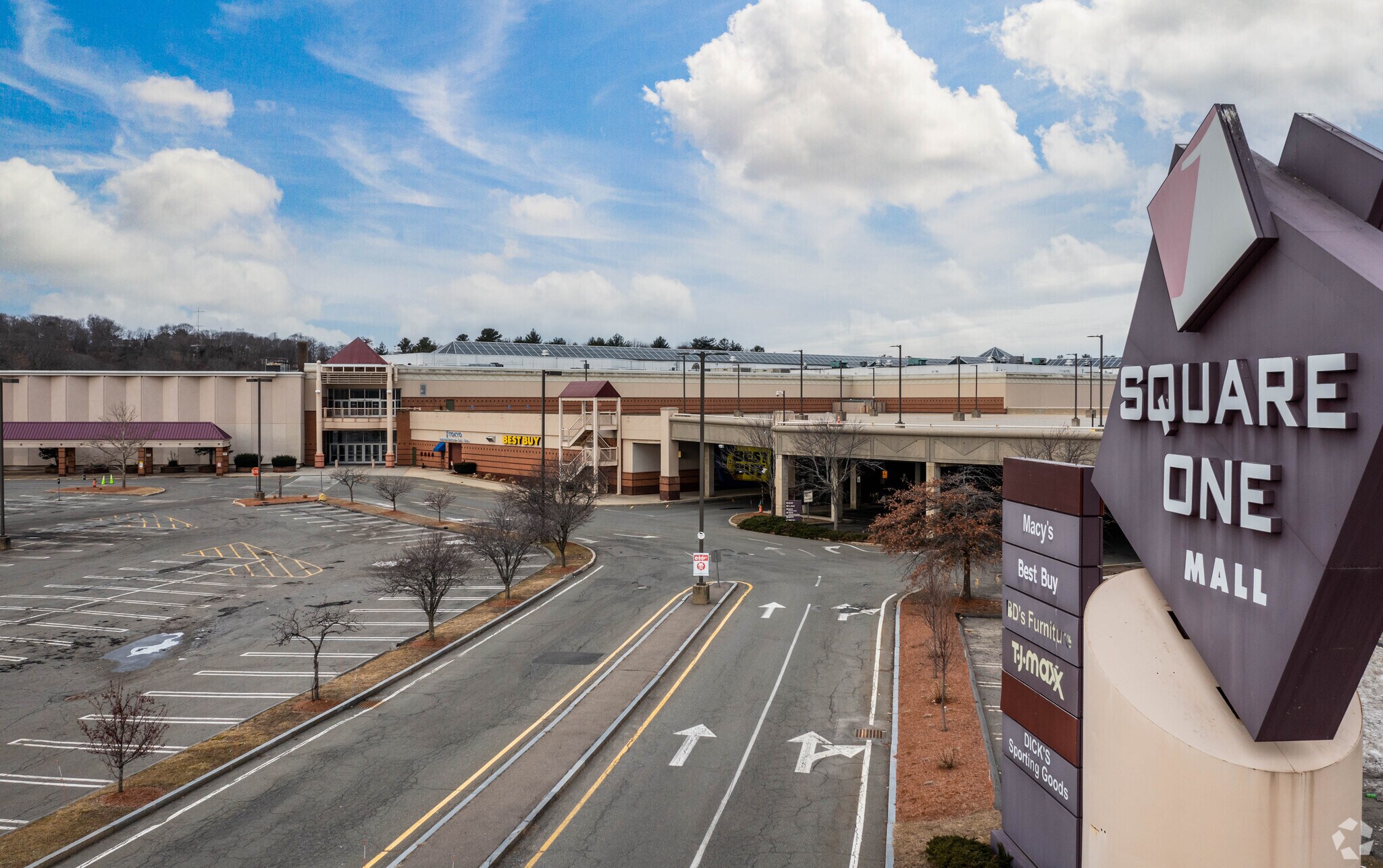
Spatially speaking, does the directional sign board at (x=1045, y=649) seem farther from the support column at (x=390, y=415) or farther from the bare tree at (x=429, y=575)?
the support column at (x=390, y=415)

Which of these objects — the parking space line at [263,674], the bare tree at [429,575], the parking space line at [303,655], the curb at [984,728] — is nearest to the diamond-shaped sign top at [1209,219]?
the curb at [984,728]

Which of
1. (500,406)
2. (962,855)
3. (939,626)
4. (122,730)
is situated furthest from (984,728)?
(500,406)

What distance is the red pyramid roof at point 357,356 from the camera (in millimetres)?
81500

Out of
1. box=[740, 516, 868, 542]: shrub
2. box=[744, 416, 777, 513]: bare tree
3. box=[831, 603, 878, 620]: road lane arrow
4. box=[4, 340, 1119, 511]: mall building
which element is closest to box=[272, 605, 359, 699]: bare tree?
box=[831, 603, 878, 620]: road lane arrow

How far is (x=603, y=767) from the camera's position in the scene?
→ 16.7m

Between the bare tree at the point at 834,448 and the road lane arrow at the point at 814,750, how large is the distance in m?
26.8

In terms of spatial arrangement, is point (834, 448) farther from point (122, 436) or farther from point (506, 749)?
point (122, 436)

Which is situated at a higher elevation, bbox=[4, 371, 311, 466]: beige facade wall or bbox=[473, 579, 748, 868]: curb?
bbox=[4, 371, 311, 466]: beige facade wall

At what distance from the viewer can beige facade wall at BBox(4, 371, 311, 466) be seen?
76125 millimetres

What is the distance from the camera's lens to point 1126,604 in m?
10.2

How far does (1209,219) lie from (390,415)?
8064 cm

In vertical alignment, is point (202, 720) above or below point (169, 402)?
below

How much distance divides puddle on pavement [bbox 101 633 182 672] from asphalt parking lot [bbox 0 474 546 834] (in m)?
0.06

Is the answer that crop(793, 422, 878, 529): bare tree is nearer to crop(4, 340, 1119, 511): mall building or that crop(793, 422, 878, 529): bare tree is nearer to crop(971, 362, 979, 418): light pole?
crop(4, 340, 1119, 511): mall building
